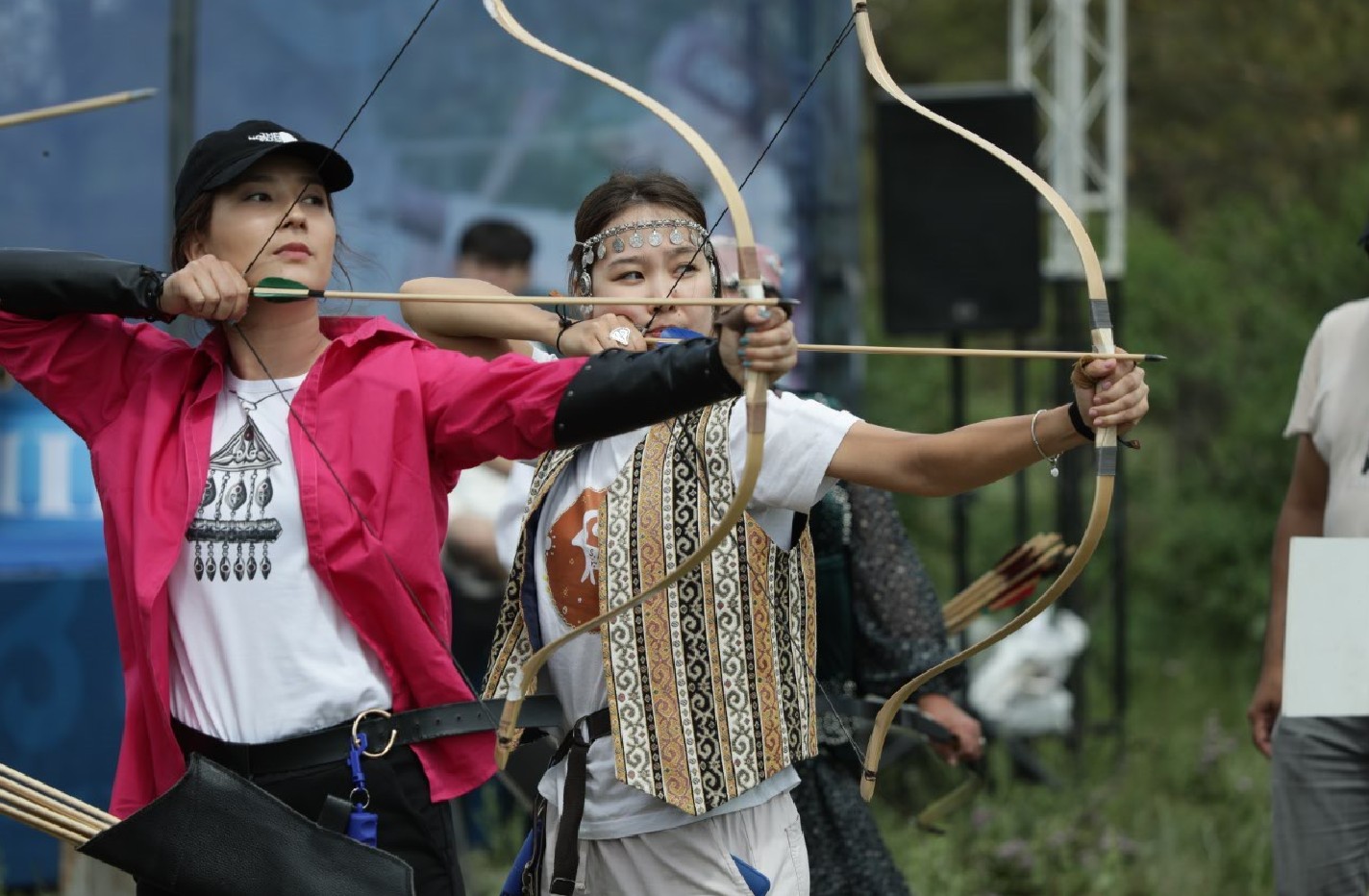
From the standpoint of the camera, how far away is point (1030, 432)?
6.82 feet

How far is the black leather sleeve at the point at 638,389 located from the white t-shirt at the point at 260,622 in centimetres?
39

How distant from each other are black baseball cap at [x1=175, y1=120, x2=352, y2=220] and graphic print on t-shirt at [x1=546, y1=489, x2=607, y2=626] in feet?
1.74

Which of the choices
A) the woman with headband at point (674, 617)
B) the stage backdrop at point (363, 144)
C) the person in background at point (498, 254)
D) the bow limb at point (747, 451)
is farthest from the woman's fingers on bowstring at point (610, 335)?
the person in background at point (498, 254)

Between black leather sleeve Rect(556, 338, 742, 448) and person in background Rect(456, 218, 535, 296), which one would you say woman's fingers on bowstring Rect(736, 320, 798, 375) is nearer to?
black leather sleeve Rect(556, 338, 742, 448)

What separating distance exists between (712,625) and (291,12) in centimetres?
438

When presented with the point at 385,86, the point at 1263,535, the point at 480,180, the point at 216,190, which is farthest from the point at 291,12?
the point at 1263,535

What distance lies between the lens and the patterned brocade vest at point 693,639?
2.29 metres

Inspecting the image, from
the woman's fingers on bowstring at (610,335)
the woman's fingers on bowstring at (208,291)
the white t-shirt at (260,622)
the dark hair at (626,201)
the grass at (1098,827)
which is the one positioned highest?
the dark hair at (626,201)

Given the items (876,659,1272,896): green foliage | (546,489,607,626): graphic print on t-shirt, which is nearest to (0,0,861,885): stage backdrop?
(876,659,1272,896): green foliage

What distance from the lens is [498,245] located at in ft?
17.6

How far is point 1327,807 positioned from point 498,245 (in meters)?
2.98

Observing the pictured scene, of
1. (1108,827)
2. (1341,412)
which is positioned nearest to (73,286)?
(1341,412)

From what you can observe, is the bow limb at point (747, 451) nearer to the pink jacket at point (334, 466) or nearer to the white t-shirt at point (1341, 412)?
the pink jacket at point (334, 466)

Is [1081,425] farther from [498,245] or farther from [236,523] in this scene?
[498,245]
